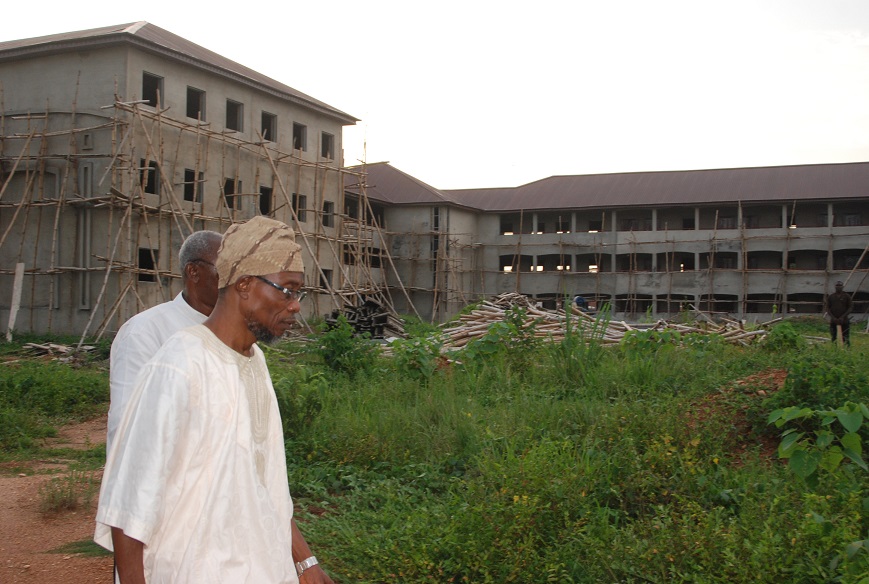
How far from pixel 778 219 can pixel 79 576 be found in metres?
34.0

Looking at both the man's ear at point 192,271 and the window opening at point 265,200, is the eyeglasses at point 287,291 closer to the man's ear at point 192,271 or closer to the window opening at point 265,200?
the man's ear at point 192,271

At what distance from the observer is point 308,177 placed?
2569 centimetres

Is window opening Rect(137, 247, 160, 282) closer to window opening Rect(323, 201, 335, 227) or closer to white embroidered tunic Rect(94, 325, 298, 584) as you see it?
window opening Rect(323, 201, 335, 227)

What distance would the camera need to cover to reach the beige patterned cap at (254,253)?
7.47 ft

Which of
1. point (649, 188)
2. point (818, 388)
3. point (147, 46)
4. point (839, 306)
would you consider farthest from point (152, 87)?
point (649, 188)

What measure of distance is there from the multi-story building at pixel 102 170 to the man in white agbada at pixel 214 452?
52.6 feet

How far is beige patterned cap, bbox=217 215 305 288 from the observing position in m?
2.28

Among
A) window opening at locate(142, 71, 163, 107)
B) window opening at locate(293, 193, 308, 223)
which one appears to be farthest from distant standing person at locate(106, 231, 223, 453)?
window opening at locate(293, 193, 308, 223)

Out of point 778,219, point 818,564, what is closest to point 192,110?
point 818,564

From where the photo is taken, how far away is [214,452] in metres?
2.14

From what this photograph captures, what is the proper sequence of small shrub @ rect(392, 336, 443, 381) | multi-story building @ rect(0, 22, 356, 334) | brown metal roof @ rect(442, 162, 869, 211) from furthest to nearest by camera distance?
brown metal roof @ rect(442, 162, 869, 211) → multi-story building @ rect(0, 22, 356, 334) → small shrub @ rect(392, 336, 443, 381)

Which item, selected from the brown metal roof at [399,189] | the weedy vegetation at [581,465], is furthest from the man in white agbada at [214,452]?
the brown metal roof at [399,189]

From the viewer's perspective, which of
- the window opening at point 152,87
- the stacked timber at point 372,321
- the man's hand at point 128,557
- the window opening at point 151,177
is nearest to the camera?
the man's hand at point 128,557

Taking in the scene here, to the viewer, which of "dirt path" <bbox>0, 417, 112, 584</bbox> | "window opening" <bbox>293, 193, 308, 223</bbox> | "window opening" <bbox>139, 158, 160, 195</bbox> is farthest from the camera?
"window opening" <bbox>293, 193, 308, 223</bbox>
